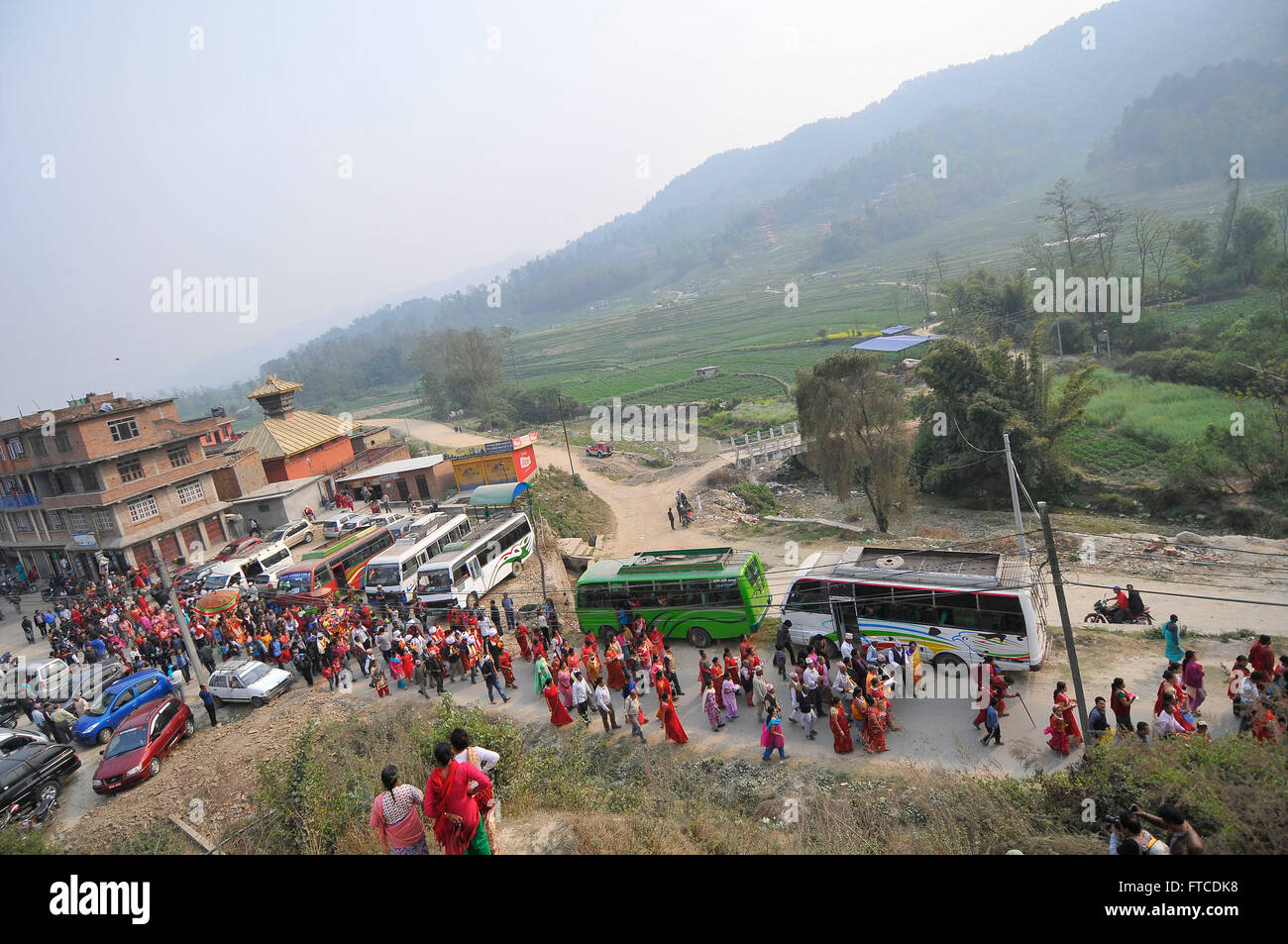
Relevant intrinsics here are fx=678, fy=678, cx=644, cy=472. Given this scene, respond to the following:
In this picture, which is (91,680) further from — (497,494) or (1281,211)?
(1281,211)

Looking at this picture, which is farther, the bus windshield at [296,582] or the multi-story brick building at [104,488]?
the multi-story brick building at [104,488]

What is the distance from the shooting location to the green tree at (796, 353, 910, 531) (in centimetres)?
2622

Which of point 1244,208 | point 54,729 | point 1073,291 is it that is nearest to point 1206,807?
point 54,729

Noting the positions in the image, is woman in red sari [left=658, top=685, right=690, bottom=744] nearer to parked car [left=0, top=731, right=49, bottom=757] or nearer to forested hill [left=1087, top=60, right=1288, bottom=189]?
parked car [left=0, top=731, right=49, bottom=757]

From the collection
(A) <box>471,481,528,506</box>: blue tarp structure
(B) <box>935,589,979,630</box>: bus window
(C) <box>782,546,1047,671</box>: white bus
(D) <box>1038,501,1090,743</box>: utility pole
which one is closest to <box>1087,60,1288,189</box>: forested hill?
(A) <box>471,481,528,506</box>: blue tarp structure

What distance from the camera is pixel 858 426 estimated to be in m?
26.5

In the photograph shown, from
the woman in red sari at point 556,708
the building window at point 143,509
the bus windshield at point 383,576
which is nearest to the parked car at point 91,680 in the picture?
the bus windshield at point 383,576

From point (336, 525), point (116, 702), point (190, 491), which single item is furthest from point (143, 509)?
point (116, 702)

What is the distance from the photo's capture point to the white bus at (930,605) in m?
13.0

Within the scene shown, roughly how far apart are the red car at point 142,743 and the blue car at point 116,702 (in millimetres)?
1482

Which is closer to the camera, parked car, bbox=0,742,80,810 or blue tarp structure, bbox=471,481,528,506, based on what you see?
parked car, bbox=0,742,80,810

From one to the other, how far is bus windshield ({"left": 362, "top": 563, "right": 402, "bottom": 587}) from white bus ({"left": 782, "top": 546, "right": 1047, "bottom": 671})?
12.0m

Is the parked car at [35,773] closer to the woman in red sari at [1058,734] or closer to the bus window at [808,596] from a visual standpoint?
the bus window at [808,596]
